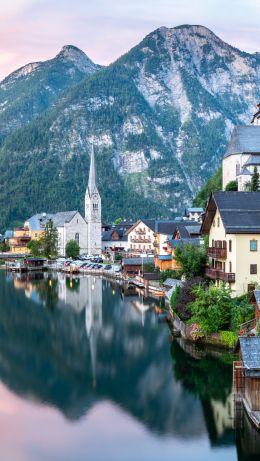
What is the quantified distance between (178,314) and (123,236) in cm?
9215

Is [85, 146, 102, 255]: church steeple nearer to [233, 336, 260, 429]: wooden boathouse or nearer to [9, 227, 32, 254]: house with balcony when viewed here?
[9, 227, 32, 254]: house with balcony

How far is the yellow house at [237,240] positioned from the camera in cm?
4391

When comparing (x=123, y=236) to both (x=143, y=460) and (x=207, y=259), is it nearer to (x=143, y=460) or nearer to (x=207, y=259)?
(x=207, y=259)

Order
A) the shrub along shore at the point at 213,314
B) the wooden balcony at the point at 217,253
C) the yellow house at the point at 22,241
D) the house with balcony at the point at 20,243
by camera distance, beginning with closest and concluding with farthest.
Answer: the shrub along shore at the point at 213,314
the wooden balcony at the point at 217,253
the house with balcony at the point at 20,243
the yellow house at the point at 22,241

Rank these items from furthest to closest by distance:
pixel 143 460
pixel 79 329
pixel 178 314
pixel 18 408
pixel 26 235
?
1. pixel 26 235
2. pixel 79 329
3. pixel 178 314
4. pixel 18 408
5. pixel 143 460

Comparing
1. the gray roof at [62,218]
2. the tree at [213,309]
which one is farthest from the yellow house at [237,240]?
the gray roof at [62,218]

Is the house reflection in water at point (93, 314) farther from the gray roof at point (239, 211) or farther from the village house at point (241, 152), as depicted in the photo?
the village house at point (241, 152)

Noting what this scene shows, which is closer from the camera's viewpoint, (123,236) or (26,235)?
(123,236)

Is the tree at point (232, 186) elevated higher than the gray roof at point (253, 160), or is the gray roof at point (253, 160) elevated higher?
the gray roof at point (253, 160)

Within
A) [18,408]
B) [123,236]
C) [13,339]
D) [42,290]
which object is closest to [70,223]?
[123,236]

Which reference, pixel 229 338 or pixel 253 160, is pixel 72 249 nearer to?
pixel 253 160

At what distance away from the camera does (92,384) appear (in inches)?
1401

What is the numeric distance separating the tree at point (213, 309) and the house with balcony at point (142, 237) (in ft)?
254

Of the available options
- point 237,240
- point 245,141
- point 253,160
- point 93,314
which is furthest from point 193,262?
point 245,141
